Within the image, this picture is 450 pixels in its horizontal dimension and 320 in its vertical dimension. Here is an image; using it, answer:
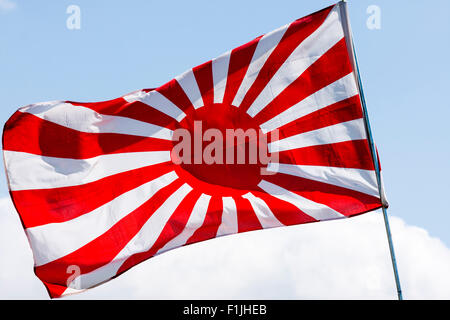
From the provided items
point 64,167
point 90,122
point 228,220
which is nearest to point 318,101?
point 228,220

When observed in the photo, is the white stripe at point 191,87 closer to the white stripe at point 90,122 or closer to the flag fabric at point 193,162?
the flag fabric at point 193,162

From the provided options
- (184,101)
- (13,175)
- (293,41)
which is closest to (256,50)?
(293,41)

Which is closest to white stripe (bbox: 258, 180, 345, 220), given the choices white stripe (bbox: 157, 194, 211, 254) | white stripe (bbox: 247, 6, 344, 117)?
white stripe (bbox: 157, 194, 211, 254)

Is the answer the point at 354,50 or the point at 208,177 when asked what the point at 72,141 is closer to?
the point at 208,177

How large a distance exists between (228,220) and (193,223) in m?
0.50

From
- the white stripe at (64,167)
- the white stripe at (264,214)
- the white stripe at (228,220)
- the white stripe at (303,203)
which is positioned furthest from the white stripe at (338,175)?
the white stripe at (64,167)

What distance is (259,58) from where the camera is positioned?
11938 millimetres

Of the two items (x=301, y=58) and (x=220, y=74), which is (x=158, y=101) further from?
(x=301, y=58)

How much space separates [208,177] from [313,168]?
155 cm

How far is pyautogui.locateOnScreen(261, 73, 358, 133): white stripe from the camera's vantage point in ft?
37.5

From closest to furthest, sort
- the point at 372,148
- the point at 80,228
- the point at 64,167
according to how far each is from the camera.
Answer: the point at 372,148 → the point at 80,228 → the point at 64,167

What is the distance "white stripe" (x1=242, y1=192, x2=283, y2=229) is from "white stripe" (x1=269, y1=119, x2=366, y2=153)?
79 centimetres

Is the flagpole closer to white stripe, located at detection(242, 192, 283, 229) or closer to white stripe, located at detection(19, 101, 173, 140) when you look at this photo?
white stripe, located at detection(242, 192, 283, 229)

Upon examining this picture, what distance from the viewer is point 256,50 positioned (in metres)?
12.0
